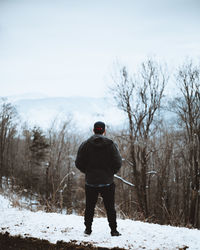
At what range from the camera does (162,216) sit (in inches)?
729

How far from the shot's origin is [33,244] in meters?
3.09

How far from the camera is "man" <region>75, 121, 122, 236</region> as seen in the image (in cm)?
357

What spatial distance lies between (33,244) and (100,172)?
1394mm

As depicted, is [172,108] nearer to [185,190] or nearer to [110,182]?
[185,190]

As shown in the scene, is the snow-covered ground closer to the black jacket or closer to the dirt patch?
the dirt patch

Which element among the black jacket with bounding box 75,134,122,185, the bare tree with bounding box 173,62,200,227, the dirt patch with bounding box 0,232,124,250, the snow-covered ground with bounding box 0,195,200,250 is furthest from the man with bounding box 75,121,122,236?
Result: the bare tree with bounding box 173,62,200,227

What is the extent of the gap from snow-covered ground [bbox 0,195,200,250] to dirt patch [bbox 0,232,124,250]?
14 cm

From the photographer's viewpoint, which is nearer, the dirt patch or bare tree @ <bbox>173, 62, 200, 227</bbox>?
the dirt patch

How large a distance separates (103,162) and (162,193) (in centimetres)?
1635

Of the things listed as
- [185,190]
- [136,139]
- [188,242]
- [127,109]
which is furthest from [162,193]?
[188,242]

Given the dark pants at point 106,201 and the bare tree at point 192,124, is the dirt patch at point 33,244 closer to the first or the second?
the dark pants at point 106,201

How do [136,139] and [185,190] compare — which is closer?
[136,139]

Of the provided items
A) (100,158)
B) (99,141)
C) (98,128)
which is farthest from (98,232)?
(98,128)

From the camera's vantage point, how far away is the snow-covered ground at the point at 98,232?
10.7 feet
